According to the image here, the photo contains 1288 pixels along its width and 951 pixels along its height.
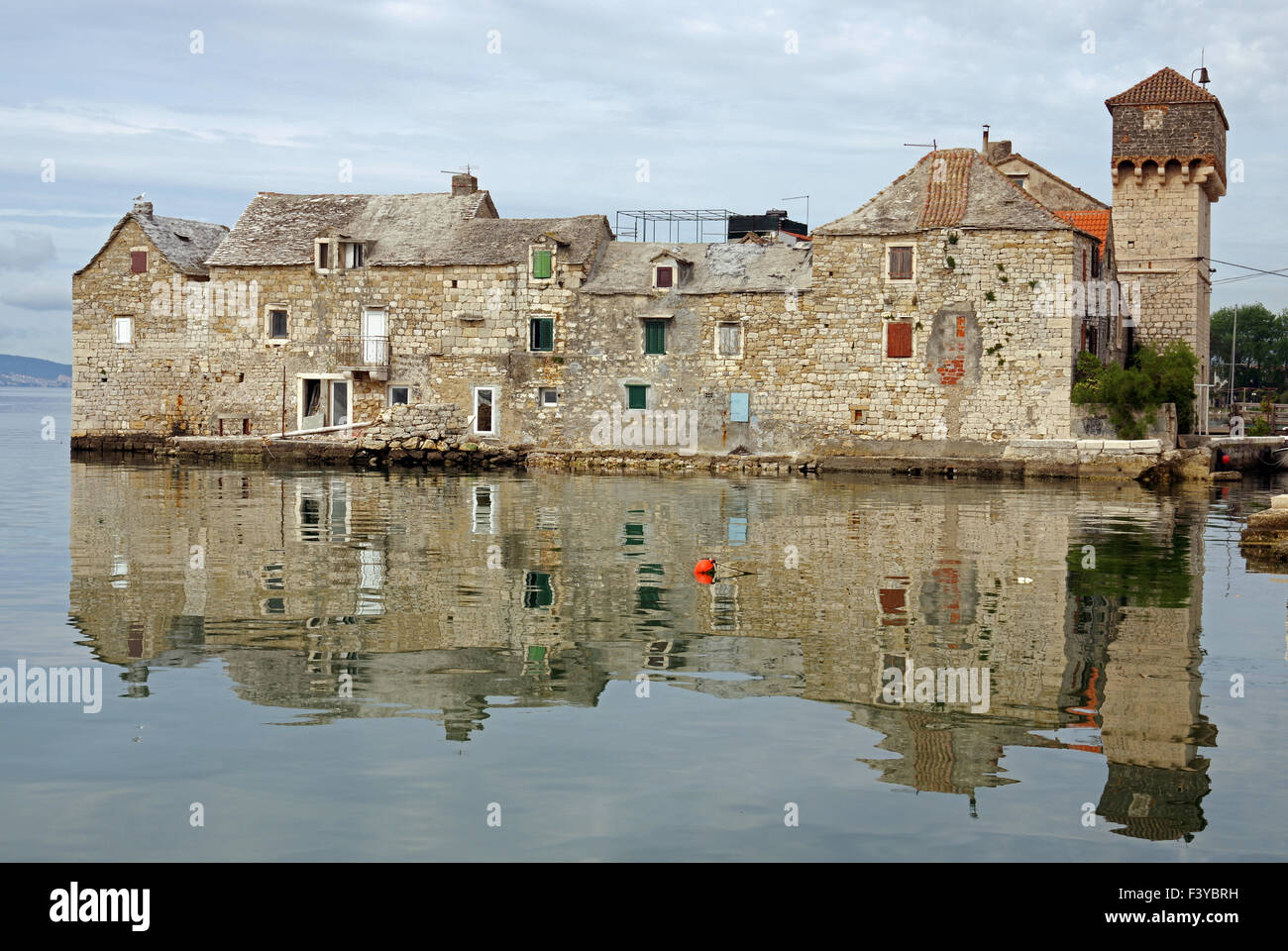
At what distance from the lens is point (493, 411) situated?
50.8 m

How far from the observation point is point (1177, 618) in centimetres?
1562

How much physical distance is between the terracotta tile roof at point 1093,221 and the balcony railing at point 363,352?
83.6 feet

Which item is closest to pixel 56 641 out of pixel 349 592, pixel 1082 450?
pixel 349 592

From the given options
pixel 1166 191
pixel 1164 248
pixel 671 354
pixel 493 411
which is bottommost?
pixel 493 411

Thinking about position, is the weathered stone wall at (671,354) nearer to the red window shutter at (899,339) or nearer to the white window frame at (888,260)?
the white window frame at (888,260)

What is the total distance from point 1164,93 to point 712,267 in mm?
18503

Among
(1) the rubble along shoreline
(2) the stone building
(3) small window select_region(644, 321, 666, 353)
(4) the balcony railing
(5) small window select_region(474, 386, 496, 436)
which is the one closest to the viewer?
(1) the rubble along shoreline

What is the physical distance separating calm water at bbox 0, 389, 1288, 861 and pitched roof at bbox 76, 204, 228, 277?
3417cm

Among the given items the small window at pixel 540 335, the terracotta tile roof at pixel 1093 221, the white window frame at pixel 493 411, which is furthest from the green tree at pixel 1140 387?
the white window frame at pixel 493 411

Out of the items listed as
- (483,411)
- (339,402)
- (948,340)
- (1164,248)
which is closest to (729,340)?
(948,340)

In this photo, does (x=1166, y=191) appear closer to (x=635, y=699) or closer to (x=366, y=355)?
(x=366, y=355)

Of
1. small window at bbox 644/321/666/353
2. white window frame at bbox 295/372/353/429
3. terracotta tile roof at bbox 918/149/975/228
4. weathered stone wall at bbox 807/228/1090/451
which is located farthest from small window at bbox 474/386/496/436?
terracotta tile roof at bbox 918/149/975/228

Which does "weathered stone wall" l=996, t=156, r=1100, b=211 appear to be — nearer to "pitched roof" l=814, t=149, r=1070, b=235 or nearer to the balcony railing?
"pitched roof" l=814, t=149, r=1070, b=235

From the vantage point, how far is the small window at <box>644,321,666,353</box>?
49.0 meters
